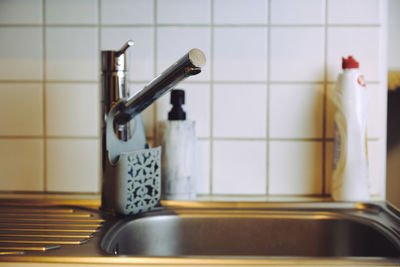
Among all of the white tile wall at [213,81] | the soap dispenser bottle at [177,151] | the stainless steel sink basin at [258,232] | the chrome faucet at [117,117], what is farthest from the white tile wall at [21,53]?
the stainless steel sink basin at [258,232]

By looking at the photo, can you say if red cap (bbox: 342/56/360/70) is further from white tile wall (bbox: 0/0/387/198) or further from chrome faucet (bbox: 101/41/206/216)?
chrome faucet (bbox: 101/41/206/216)

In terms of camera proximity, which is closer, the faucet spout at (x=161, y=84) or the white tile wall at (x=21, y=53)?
the faucet spout at (x=161, y=84)

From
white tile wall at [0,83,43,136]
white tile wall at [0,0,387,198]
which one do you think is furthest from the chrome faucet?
white tile wall at [0,83,43,136]

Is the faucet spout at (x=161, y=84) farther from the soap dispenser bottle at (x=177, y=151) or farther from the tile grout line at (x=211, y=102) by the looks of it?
the tile grout line at (x=211, y=102)

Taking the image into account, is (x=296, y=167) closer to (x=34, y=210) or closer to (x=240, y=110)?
(x=240, y=110)

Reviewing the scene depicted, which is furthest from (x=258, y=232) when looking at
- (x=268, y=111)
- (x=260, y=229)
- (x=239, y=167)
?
(x=268, y=111)

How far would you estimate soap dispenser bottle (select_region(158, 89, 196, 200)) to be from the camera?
0.82 m

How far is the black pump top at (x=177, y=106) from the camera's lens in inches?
32.0

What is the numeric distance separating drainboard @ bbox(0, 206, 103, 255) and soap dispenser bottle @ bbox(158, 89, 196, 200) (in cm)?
17

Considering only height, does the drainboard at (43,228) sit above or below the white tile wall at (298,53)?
below

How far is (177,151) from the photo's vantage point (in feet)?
2.68

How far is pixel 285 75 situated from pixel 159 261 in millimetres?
536

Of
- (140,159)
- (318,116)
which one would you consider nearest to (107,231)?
(140,159)

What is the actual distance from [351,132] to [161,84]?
416 millimetres
